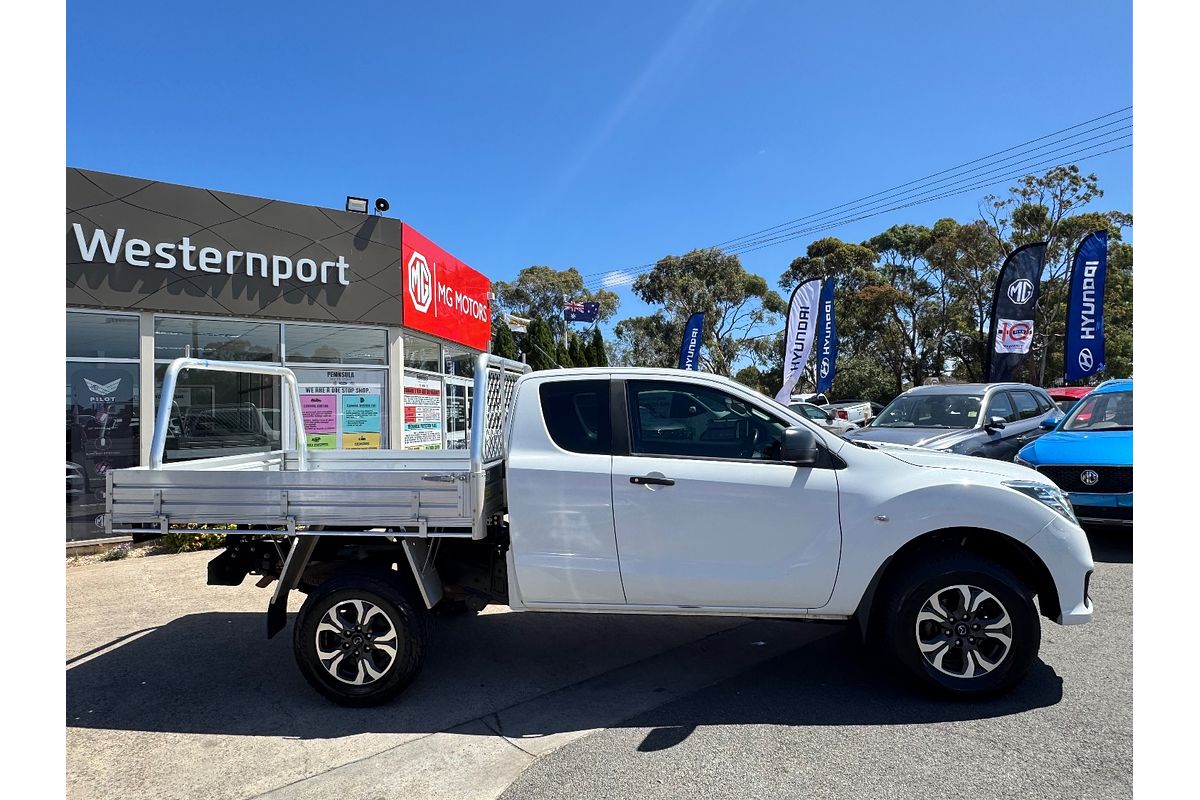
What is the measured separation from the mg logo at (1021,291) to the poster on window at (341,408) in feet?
54.3

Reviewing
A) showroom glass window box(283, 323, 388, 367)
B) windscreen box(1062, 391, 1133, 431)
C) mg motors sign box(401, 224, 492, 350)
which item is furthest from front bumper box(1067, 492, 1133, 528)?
showroom glass window box(283, 323, 388, 367)

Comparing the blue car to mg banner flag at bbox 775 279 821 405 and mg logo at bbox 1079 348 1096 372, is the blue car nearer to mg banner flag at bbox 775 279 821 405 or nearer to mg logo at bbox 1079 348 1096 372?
mg logo at bbox 1079 348 1096 372

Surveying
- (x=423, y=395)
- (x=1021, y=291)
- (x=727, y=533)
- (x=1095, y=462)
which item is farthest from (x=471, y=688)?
(x=1021, y=291)

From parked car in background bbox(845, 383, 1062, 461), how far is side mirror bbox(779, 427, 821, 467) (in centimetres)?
517

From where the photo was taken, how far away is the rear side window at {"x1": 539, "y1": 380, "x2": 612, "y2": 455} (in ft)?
14.2

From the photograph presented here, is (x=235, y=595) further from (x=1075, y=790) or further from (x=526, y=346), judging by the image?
(x=526, y=346)

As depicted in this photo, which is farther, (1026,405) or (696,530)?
(1026,405)

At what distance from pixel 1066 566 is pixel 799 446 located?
168 cm

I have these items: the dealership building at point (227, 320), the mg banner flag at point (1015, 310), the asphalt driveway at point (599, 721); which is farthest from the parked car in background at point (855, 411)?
the asphalt driveway at point (599, 721)

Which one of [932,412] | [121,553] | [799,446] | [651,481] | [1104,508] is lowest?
[121,553]

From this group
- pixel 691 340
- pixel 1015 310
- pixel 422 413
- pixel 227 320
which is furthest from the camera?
pixel 691 340

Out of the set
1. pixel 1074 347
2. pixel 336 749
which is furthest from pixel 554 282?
pixel 336 749

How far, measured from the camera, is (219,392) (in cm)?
1002

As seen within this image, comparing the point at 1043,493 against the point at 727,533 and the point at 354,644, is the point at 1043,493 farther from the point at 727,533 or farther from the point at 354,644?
the point at 354,644
